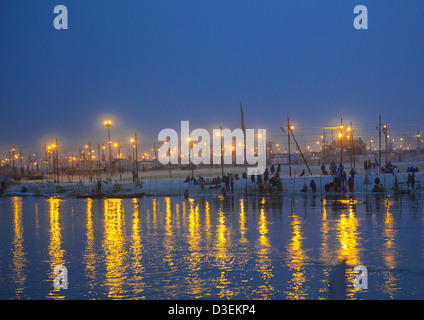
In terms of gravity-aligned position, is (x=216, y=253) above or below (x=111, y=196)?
above

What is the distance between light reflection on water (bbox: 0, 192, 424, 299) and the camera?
1227cm

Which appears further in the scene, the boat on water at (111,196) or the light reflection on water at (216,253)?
the boat on water at (111,196)

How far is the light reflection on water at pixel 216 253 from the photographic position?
12.3 metres

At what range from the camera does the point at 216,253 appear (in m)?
16.7

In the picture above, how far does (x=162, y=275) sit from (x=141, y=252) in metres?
3.59

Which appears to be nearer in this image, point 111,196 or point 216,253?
point 216,253

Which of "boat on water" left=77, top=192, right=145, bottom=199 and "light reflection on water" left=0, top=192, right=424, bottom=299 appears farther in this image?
"boat on water" left=77, top=192, right=145, bottom=199

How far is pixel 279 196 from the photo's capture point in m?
40.8
